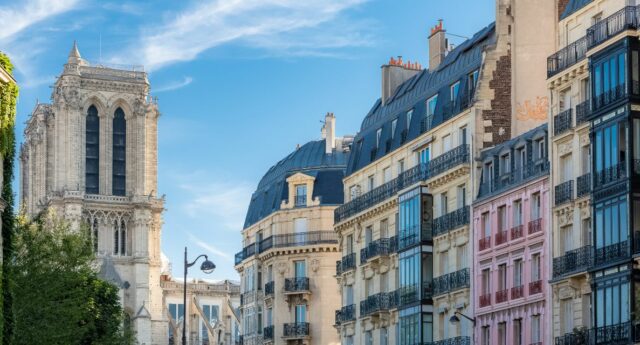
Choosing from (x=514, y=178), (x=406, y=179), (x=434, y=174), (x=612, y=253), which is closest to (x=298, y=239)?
(x=406, y=179)

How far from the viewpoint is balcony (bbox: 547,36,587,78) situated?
62.8m

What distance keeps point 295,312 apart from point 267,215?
6.58 metres

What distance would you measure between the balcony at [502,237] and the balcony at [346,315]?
57.8 feet

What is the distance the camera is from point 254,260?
104625mm

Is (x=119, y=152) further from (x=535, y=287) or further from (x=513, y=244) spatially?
(x=535, y=287)

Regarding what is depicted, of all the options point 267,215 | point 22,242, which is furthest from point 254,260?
point 22,242

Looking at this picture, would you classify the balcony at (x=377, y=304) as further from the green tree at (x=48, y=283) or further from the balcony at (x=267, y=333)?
the balcony at (x=267, y=333)

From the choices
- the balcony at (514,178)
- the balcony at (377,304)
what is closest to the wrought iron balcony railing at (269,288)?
the balcony at (377,304)

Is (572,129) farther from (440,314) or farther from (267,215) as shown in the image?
(267,215)

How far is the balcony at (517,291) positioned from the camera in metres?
66.5

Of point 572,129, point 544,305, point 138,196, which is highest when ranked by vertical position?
point 138,196

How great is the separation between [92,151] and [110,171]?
296 cm

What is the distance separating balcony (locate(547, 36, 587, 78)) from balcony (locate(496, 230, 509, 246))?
6.43 m

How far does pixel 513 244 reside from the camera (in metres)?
67.4
